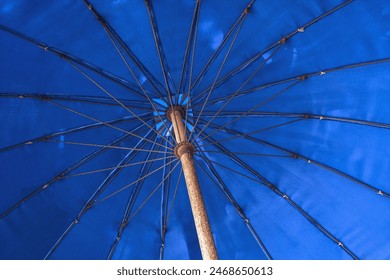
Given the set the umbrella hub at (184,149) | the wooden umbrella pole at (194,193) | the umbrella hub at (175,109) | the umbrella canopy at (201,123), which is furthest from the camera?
the umbrella hub at (175,109)

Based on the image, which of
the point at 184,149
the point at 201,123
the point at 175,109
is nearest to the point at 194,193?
the point at 184,149

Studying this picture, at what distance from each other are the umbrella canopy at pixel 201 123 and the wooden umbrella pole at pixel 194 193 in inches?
7.4

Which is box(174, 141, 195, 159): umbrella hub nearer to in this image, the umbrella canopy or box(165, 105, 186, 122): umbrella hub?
the umbrella canopy

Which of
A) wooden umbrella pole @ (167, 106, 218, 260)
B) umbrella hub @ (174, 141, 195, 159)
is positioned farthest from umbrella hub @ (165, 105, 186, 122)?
umbrella hub @ (174, 141, 195, 159)

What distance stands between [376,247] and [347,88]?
8.51 feet

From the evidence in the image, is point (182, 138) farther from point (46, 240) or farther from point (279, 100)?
point (46, 240)

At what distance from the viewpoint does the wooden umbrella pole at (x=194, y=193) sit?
4211 mm

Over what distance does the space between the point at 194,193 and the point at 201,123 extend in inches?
→ 107

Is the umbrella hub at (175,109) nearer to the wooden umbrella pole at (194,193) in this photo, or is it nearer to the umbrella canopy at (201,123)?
the umbrella canopy at (201,123)

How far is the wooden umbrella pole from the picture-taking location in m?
4.21

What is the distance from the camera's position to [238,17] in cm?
582

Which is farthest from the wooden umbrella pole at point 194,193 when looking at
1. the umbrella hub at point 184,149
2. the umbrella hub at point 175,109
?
the umbrella hub at point 175,109

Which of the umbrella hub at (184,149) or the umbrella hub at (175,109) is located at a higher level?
the umbrella hub at (175,109)

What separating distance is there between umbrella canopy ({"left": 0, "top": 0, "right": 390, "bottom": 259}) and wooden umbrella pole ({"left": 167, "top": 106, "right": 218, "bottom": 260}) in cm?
19
